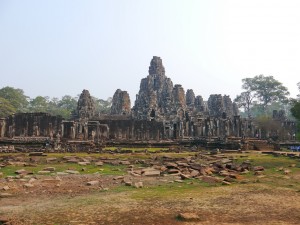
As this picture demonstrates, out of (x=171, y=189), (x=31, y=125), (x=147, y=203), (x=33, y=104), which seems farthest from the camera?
(x=33, y=104)

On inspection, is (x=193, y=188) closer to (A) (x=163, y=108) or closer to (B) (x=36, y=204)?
Result: (B) (x=36, y=204)

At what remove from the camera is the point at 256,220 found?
563 cm

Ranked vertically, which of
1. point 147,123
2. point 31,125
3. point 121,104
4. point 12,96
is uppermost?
point 12,96

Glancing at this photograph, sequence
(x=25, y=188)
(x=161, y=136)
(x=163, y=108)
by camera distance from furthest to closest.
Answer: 1. (x=163, y=108)
2. (x=161, y=136)
3. (x=25, y=188)

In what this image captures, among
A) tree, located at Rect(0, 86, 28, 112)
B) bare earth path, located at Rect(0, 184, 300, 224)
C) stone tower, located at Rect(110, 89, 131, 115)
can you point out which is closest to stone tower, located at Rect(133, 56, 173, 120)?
stone tower, located at Rect(110, 89, 131, 115)

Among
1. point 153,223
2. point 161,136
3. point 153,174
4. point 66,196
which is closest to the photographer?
point 153,223

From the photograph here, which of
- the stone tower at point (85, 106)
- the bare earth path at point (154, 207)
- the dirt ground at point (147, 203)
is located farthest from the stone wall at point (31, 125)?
the bare earth path at point (154, 207)

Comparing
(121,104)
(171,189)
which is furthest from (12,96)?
(171,189)

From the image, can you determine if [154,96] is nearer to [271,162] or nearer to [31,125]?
[31,125]

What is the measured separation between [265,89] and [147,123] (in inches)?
1882

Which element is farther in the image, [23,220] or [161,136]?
[161,136]

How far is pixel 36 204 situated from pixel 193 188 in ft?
13.5

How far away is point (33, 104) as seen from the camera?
71.5 m

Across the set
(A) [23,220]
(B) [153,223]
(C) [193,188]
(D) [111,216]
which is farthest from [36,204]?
(C) [193,188]
